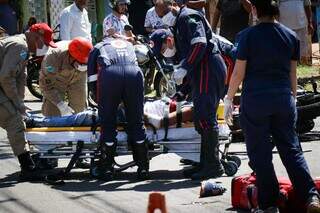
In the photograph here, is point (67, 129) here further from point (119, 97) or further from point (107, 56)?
point (107, 56)

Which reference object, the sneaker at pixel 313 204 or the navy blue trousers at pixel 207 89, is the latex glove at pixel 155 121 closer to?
the navy blue trousers at pixel 207 89

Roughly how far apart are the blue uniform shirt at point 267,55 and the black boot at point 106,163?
248cm

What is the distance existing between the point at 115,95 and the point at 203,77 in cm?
95

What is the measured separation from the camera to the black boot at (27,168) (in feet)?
29.8

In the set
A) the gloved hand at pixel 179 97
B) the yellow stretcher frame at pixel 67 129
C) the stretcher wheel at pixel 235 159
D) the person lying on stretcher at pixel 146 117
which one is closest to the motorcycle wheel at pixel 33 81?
the person lying on stretcher at pixel 146 117

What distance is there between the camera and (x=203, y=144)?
8766mm

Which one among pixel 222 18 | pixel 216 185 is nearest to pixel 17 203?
pixel 216 185

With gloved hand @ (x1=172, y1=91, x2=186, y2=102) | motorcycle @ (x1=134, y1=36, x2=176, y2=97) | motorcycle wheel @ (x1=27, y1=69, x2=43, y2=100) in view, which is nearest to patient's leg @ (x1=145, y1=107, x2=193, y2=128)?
gloved hand @ (x1=172, y1=91, x2=186, y2=102)

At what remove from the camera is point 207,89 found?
8.70 m

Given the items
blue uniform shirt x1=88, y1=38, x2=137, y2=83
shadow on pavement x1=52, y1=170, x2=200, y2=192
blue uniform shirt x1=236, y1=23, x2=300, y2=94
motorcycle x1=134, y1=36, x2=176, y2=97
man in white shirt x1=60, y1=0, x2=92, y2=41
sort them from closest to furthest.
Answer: blue uniform shirt x1=236, y1=23, x2=300, y2=94, shadow on pavement x1=52, y1=170, x2=200, y2=192, blue uniform shirt x1=88, y1=38, x2=137, y2=83, man in white shirt x1=60, y1=0, x2=92, y2=41, motorcycle x1=134, y1=36, x2=176, y2=97

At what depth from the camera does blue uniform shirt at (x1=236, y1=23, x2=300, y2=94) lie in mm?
6691

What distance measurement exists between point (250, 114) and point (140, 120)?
2309 mm

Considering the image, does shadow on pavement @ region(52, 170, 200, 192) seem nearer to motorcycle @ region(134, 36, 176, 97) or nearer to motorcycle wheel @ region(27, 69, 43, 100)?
motorcycle @ region(134, 36, 176, 97)

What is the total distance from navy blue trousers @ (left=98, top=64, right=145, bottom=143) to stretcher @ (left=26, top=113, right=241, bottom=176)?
0.26 meters
